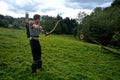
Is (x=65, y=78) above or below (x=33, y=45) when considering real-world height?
below

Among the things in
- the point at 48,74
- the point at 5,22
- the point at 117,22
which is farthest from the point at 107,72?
the point at 5,22

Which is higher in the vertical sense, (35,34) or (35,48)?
(35,34)

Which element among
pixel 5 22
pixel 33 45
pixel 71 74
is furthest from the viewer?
pixel 5 22

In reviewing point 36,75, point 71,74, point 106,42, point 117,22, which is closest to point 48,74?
point 36,75

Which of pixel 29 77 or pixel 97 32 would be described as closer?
pixel 29 77

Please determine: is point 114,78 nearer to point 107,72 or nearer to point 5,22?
point 107,72

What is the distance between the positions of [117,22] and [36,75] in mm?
19738

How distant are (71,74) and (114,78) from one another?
2733 millimetres

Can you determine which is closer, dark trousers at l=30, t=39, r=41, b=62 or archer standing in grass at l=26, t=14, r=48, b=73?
archer standing in grass at l=26, t=14, r=48, b=73

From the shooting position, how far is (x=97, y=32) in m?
51.7

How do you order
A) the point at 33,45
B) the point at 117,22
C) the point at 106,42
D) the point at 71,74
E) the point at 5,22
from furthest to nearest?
the point at 5,22 < the point at 106,42 < the point at 117,22 < the point at 71,74 < the point at 33,45

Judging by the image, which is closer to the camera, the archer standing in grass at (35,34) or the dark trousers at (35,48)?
the archer standing in grass at (35,34)

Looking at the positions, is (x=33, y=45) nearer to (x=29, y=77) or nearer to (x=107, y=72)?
(x=29, y=77)

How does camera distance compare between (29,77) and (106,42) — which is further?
(106,42)
